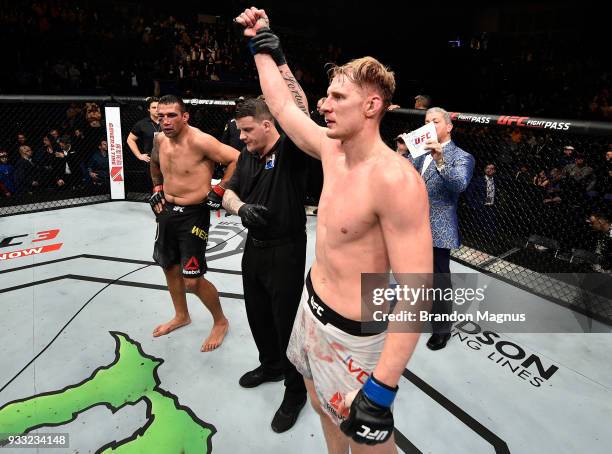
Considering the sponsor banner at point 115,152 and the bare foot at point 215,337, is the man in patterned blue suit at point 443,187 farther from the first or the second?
the sponsor banner at point 115,152

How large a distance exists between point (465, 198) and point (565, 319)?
1.98 m

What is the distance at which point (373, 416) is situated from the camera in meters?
1.06

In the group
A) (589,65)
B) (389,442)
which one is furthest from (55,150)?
(589,65)

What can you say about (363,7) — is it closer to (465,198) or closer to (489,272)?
(465,198)

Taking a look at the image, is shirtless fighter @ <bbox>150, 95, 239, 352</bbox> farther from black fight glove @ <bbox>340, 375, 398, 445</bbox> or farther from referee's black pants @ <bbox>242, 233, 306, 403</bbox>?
black fight glove @ <bbox>340, 375, 398, 445</bbox>

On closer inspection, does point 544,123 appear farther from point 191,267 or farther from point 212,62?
point 212,62

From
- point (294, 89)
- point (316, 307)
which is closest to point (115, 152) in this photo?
point (294, 89)

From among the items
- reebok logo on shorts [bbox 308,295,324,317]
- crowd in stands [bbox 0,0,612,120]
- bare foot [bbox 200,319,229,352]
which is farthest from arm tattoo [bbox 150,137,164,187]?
crowd in stands [bbox 0,0,612,120]

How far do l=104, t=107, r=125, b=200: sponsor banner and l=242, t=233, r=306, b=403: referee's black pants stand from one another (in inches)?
174

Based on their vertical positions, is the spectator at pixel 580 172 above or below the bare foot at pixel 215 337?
above

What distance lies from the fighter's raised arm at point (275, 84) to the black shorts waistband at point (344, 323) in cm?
61

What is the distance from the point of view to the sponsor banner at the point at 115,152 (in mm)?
5477

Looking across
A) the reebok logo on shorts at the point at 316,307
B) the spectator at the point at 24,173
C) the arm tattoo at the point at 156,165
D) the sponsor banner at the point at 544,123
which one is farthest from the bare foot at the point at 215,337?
the spectator at the point at 24,173

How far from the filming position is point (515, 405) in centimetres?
221
